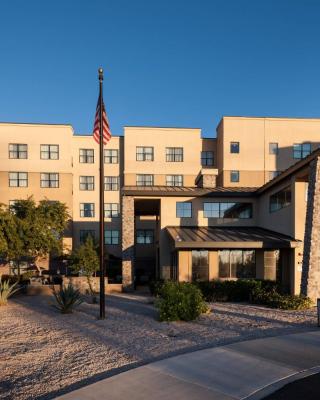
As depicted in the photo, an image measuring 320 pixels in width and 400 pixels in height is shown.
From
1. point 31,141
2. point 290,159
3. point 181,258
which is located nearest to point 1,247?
point 181,258

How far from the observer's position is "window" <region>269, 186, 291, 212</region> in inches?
835

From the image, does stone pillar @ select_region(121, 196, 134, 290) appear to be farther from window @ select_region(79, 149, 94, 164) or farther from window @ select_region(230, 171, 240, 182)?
window @ select_region(79, 149, 94, 164)

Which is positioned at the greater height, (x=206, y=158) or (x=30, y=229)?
(x=206, y=158)

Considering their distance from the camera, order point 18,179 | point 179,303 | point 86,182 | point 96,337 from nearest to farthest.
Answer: point 96,337
point 179,303
point 18,179
point 86,182

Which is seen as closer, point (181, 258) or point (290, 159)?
point (181, 258)

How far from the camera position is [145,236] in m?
39.7

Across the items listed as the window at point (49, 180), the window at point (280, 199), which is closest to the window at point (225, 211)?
the window at point (280, 199)

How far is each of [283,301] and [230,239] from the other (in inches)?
213

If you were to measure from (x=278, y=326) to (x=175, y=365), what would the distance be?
6.15 meters

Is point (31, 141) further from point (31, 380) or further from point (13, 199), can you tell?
point (31, 380)

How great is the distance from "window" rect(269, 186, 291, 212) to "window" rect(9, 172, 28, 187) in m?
25.7

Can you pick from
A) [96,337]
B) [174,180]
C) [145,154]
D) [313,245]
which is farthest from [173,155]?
[96,337]

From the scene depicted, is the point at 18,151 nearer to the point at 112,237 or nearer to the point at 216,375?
the point at 112,237

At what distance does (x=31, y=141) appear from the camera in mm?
39625
